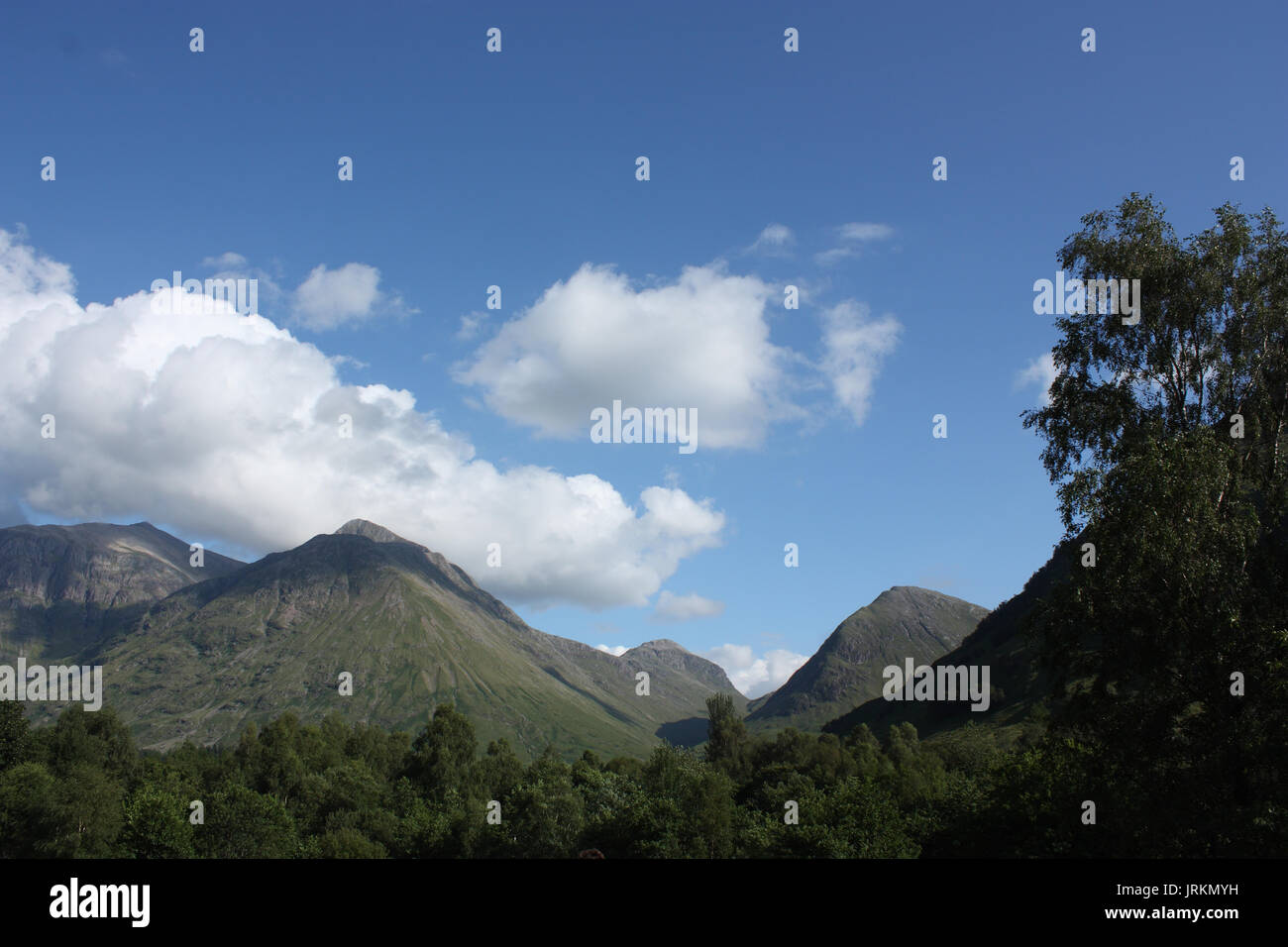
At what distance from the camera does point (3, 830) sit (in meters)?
99.6

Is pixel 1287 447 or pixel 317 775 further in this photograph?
pixel 317 775

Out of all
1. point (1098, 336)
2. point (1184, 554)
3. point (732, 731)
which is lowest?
point (732, 731)

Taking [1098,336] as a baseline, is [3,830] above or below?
below

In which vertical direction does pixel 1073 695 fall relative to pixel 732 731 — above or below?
above

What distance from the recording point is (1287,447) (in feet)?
116

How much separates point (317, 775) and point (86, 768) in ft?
112

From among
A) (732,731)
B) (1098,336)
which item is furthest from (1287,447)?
(732,731)

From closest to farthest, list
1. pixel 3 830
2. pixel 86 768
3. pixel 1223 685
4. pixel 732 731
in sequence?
1. pixel 1223 685
2. pixel 3 830
3. pixel 86 768
4. pixel 732 731
